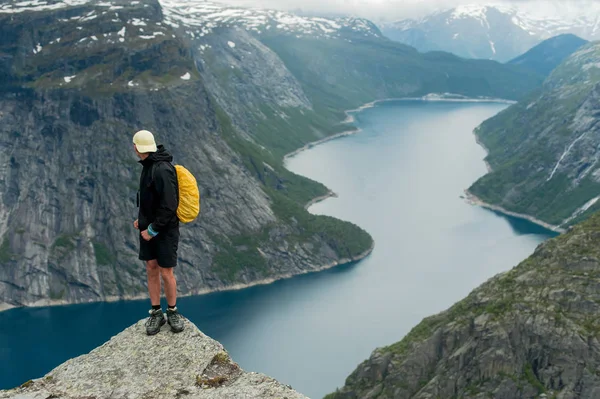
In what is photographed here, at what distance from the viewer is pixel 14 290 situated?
17938 cm

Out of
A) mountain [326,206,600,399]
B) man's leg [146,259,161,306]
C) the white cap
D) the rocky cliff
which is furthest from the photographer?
mountain [326,206,600,399]

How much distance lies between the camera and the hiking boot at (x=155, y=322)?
19.7 metres

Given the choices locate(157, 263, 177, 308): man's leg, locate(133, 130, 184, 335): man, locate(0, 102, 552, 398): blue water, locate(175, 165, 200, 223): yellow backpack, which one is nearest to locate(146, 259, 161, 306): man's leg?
locate(133, 130, 184, 335): man

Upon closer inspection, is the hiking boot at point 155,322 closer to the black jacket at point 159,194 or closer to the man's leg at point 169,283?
the man's leg at point 169,283

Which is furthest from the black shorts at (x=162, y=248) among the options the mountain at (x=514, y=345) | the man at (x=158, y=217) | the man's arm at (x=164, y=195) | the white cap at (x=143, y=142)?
the mountain at (x=514, y=345)

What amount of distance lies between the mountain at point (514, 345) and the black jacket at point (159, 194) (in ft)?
241

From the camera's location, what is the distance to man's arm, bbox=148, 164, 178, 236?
19.0m

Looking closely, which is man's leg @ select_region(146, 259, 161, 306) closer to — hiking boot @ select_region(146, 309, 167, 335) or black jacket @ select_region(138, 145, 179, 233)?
hiking boot @ select_region(146, 309, 167, 335)

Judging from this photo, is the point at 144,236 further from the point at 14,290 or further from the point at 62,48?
the point at 62,48

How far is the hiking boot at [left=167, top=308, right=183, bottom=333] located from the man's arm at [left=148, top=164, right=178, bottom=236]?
7.44ft

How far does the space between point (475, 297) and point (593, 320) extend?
17097 mm

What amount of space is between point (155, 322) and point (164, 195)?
3387 millimetres

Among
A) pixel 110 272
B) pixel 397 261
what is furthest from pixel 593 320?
pixel 110 272

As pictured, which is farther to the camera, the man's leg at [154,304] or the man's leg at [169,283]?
the man's leg at [169,283]
